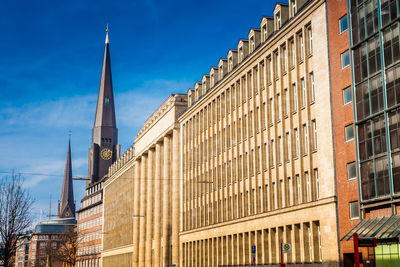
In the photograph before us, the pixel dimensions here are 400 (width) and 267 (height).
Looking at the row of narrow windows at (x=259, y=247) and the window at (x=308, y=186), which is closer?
the row of narrow windows at (x=259, y=247)

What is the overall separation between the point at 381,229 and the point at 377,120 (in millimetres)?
7085

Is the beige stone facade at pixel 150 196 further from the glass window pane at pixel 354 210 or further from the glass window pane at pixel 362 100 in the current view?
the glass window pane at pixel 362 100

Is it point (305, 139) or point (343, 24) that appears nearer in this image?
point (343, 24)

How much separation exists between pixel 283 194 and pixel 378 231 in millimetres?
15123

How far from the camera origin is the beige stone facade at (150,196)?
269ft

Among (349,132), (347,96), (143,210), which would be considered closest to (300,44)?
(347,96)

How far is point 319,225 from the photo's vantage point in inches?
1714

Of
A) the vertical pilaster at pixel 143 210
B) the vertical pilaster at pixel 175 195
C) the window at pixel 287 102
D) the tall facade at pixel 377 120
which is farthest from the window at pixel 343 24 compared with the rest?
the vertical pilaster at pixel 143 210

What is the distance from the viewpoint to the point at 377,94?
37656mm

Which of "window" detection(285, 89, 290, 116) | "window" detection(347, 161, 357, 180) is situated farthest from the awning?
"window" detection(285, 89, 290, 116)

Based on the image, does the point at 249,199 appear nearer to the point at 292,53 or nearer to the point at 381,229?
the point at 292,53

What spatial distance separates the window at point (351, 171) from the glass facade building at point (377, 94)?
3.58 ft

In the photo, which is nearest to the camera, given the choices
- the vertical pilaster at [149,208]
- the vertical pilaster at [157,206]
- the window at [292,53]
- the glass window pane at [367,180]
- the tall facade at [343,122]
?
the glass window pane at [367,180]

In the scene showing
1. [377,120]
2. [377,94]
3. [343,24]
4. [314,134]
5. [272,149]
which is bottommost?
[377,120]
